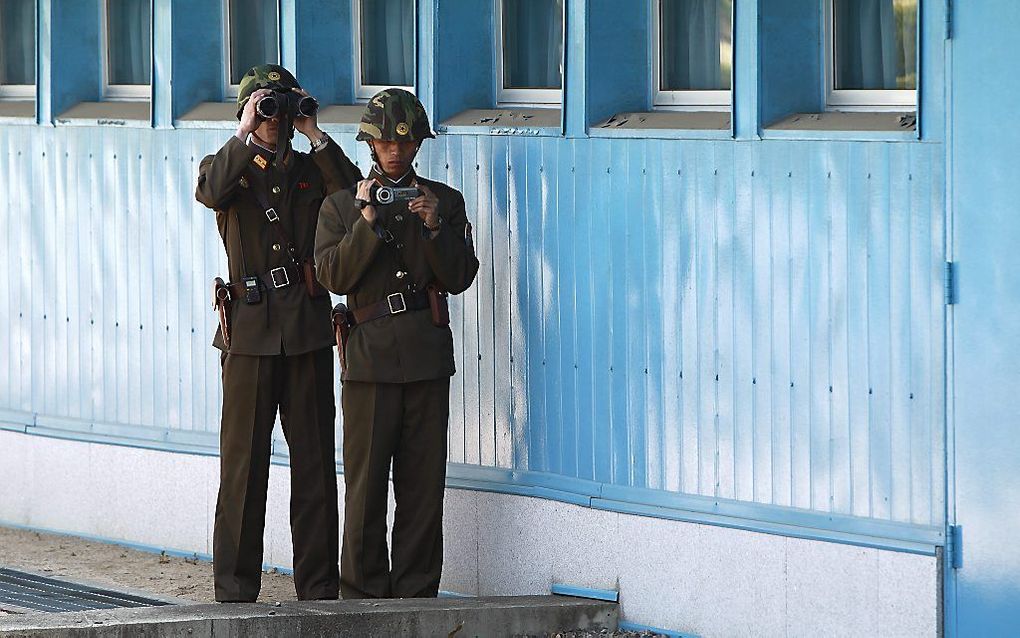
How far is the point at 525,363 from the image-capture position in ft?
28.7

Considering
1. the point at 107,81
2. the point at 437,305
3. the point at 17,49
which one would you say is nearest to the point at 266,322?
the point at 437,305

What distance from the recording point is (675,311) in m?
8.10

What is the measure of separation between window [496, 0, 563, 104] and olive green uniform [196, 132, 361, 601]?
1.00m

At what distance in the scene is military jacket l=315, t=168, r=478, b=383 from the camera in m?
8.05

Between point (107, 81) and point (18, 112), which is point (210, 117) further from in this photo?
point (18, 112)

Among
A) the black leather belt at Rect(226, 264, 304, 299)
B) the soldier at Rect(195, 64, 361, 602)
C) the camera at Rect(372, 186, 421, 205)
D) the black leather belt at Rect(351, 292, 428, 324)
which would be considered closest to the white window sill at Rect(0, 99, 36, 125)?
the soldier at Rect(195, 64, 361, 602)

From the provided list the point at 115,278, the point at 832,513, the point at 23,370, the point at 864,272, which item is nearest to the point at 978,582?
the point at 832,513

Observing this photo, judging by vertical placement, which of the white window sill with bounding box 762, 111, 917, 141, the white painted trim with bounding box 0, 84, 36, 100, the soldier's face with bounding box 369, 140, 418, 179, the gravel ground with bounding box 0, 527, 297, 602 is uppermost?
the white painted trim with bounding box 0, 84, 36, 100

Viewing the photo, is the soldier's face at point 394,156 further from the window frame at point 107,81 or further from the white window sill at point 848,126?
the window frame at point 107,81

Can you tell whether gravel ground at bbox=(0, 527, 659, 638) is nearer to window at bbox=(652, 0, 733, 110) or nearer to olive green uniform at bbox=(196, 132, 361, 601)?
olive green uniform at bbox=(196, 132, 361, 601)

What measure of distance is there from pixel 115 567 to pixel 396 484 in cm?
209

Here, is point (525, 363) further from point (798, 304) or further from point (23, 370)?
point (23, 370)

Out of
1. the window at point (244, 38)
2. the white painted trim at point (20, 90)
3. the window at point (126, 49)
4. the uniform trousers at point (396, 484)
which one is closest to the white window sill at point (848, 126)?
the uniform trousers at point (396, 484)

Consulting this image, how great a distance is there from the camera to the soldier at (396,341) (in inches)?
315
